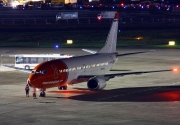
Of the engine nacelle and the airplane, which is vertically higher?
the airplane

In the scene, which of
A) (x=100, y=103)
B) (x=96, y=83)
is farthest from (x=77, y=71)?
(x=100, y=103)

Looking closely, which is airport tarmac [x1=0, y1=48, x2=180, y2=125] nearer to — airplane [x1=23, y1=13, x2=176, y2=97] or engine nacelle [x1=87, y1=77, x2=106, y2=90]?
engine nacelle [x1=87, y1=77, x2=106, y2=90]

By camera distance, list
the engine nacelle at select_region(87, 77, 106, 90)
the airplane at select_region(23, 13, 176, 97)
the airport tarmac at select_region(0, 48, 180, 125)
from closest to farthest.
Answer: the airport tarmac at select_region(0, 48, 180, 125) < the airplane at select_region(23, 13, 176, 97) < the engine nacelle at select_region(87, 77, 106, 90)

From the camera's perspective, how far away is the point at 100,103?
5612 cm

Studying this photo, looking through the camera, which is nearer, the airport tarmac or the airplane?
the airport tarmac

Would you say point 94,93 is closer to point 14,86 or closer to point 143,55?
point 14,86

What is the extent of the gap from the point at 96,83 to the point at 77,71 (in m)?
2.34

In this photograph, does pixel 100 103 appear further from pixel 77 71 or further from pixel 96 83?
pixel 77 71

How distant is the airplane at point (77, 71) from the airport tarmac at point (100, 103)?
121 cm

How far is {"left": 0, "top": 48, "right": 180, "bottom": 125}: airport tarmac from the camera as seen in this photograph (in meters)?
47.8

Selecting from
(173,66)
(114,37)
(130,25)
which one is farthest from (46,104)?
(130,25)

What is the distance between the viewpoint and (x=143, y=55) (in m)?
107

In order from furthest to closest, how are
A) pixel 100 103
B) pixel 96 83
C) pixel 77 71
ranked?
1. pixel 96 83
2. pixel 77 71
3. pixel 100 103

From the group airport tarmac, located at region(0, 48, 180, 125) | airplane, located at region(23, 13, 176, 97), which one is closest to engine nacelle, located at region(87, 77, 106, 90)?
airplane, located at region(23, 13, 176, 97)
